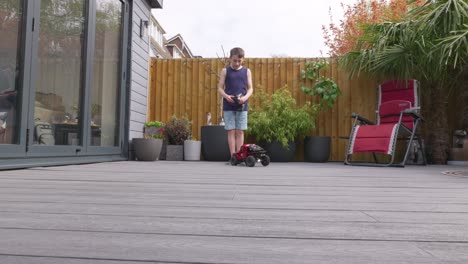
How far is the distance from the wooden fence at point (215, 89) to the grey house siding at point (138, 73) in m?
0.30

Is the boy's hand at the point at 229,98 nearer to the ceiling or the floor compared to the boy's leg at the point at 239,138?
nearer to the ceiling

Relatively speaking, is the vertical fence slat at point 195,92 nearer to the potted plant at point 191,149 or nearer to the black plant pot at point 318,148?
the potted plant at point 191,149

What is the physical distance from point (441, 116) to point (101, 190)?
4757 millimetres

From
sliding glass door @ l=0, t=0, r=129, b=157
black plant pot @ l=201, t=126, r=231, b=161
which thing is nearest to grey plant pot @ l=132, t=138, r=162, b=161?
sliding glass door @ l=0, t=0, r=129, b=157

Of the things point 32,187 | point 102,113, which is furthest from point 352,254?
point 102,113

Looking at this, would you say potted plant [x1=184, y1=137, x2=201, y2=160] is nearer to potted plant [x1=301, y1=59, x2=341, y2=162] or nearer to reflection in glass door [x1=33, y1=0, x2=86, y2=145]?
potted plant [x1=301, y1=59, x2=341, y2=162]

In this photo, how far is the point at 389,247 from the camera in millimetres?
796

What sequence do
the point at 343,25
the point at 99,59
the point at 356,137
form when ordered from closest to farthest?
the point at 99,59 → the point at 356,137 → the point at 343,25

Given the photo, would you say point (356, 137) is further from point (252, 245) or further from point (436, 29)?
point (252, 245)

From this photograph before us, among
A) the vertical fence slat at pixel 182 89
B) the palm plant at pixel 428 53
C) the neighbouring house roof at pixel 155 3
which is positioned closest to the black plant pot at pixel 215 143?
the vertical fence slat at pixel 182 89

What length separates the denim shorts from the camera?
4.14 metres

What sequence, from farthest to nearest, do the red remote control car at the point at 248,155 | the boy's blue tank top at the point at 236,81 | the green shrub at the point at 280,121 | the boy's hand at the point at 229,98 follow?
the green shrub at the point at 280,121 < the boy's blue tank top at the point at 236,81 < the boy's hand at the point at 229,98 < the red remote control car at the point at 248,155

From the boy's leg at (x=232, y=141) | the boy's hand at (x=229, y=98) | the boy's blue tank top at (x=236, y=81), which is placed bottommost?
the boy's leg at (x=232, y=141)

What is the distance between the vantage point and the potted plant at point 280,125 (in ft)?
16.8
